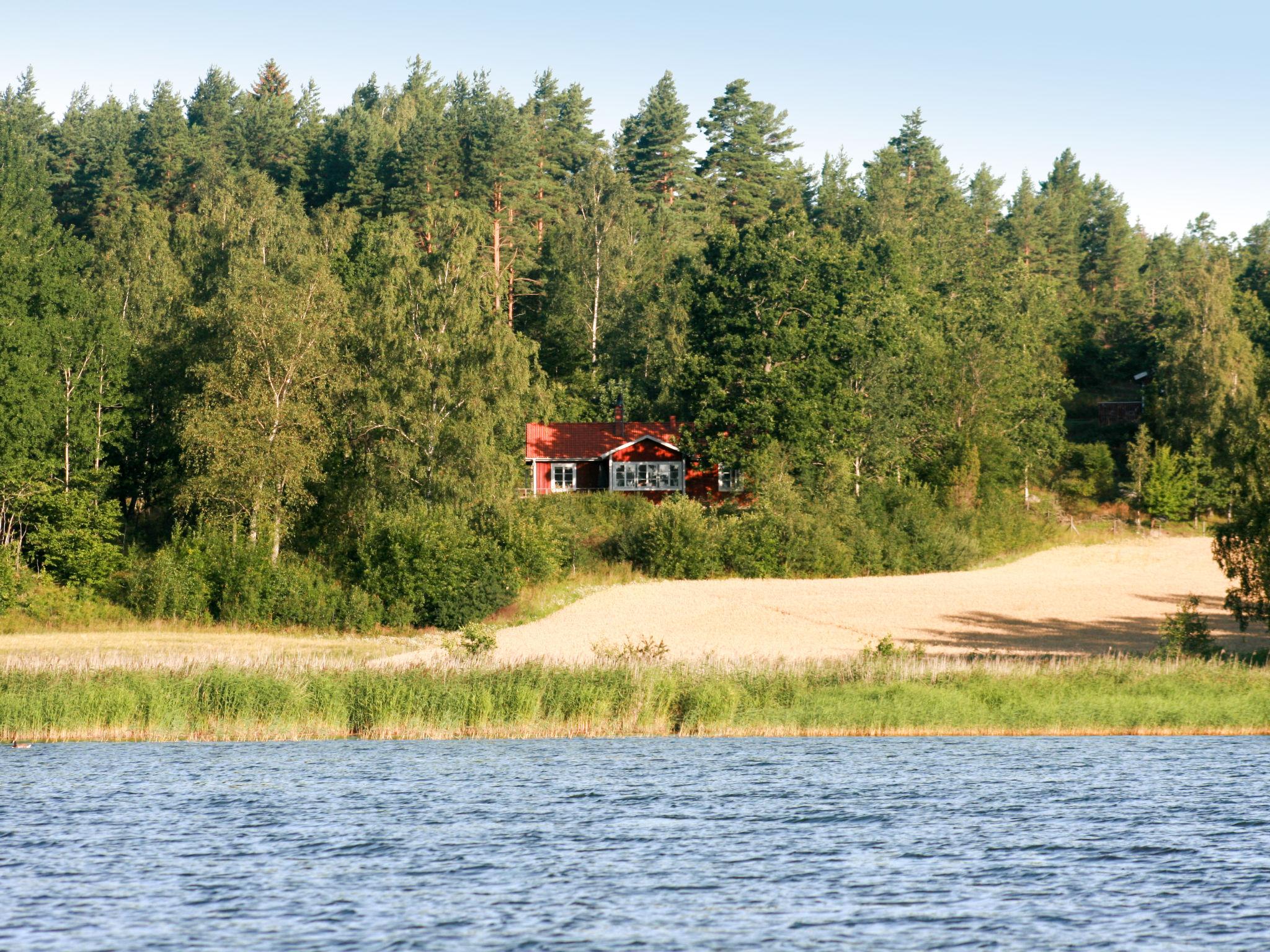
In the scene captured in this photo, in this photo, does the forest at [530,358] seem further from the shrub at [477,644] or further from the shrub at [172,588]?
the shrub at [477,644]

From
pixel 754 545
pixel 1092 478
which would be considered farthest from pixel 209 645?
pixel 1092 478

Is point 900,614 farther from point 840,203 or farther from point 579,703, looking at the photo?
point 840,203

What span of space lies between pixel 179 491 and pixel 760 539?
29.4m

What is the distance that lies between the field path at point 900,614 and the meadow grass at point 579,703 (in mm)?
6173

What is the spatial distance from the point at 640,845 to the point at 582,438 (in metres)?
63.9

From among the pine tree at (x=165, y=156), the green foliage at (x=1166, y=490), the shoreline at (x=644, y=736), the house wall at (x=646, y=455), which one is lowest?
the shoreline at (x=644, y=736)

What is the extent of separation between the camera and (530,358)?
90188 mm

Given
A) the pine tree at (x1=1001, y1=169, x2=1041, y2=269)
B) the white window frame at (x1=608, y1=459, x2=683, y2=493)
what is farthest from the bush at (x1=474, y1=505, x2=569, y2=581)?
the pine tree at (x1=1001, y1=169, x2=1041, y2=269)

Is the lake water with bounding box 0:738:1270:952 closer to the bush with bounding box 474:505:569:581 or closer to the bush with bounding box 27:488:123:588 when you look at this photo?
the bush with bounding box 474:505:569:581

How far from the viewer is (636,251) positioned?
332 feet

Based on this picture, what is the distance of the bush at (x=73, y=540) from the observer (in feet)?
180

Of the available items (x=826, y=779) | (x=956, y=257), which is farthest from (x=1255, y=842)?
(x=956, y=257)

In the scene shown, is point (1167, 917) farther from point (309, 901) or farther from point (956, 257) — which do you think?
point (956, 257)

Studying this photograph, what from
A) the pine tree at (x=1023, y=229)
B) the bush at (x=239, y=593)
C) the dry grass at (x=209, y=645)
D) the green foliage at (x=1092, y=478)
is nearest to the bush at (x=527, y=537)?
the bush at (x=239, y=593)
